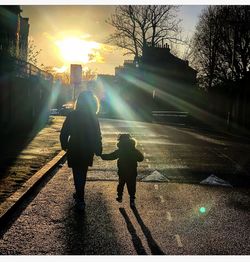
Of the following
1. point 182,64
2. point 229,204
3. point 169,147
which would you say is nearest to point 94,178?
point 229,204

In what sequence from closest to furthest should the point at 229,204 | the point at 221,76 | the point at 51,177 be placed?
1. the point at 229,204
2. the point at 51,177
3. the point at 221,76

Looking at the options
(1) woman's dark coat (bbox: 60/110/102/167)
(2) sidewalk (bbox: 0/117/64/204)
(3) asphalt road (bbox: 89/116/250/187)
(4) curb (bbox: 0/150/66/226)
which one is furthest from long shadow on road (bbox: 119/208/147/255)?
(3) asphalt road (bbox: 89/116/250/187)

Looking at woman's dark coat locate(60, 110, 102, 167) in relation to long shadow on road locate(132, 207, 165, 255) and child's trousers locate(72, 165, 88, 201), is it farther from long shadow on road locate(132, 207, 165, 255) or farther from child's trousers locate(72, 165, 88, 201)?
long shadow on road locate(132, 207, 165, 255)

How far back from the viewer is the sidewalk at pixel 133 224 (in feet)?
18.9

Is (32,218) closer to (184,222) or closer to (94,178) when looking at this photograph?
(184,222)

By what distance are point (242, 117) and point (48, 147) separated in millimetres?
29960

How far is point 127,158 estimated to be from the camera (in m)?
8.25

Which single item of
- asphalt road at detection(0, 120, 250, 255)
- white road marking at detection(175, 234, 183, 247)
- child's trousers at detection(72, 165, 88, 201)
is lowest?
asphalt road at detection(0, 120, 250, 255)

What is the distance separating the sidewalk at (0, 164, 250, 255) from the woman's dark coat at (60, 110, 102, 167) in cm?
89

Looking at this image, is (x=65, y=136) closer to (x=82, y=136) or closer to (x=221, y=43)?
(x=82, y=136)

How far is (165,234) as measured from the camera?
6.46 meters

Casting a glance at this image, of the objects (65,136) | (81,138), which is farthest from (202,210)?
(65,136)

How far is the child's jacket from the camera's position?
8.21m

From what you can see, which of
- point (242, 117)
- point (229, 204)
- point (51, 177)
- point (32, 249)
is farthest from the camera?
point (242, 117)
